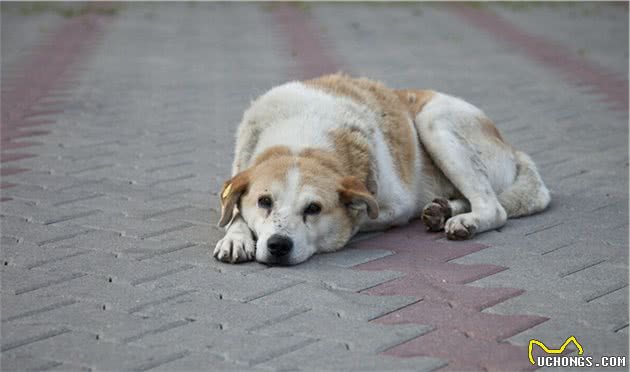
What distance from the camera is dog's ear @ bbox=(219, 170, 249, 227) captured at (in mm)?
5223

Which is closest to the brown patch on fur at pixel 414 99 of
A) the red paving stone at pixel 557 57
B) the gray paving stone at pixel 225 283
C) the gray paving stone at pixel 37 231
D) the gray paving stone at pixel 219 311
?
the gray paving stone at pixel 225 283

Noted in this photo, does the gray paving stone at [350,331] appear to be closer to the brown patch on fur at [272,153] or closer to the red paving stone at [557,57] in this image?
the brown patch on fur at [272,153]

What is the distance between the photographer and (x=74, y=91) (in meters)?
9.95

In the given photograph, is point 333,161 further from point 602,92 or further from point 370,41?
point 370,41

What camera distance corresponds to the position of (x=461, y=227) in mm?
5539

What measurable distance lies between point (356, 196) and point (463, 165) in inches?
41.3

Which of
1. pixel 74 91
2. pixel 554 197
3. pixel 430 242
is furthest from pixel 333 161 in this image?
pixel 74 91

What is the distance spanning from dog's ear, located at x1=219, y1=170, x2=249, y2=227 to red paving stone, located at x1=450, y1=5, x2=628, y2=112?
504 cm

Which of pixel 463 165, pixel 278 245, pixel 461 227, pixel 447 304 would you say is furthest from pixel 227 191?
pixel 463 165

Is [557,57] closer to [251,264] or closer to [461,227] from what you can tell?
[461,227]

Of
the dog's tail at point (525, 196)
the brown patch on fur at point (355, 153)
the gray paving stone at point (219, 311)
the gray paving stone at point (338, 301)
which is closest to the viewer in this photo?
the gray paving stone at point (219, 311)

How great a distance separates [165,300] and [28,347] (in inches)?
27.7

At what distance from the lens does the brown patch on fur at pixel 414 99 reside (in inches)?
250

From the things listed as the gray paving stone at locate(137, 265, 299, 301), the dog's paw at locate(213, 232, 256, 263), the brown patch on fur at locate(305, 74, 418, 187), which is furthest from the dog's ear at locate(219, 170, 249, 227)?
the brown patch on fur at locate(305, 74, 418, 187)
